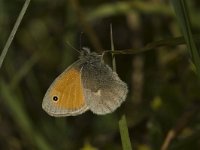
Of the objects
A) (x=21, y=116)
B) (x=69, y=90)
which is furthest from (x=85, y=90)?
(x=21, y=116)

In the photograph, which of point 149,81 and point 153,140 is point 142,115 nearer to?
point 153,140

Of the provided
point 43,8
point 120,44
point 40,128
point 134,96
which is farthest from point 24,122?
point 120,44

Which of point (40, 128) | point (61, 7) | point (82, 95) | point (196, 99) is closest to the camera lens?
point (82, 95)

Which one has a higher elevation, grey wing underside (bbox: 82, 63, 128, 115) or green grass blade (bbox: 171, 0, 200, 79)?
green grass blade (bbox: 171, 0, 200, 79)

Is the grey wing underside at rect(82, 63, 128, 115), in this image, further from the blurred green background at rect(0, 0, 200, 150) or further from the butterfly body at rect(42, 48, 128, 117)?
the blurred green background at rect(0, 0, 200, 150)

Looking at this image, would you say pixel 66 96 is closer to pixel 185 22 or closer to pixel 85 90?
pixel 85 90

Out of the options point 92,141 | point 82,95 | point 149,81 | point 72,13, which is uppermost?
point 72,13

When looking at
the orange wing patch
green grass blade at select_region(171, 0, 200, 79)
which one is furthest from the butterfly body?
green grass blade at select_region(171, 0, 200, 79)

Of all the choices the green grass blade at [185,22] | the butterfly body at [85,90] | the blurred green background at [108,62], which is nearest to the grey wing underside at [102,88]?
the butterfly body at [85,90]
